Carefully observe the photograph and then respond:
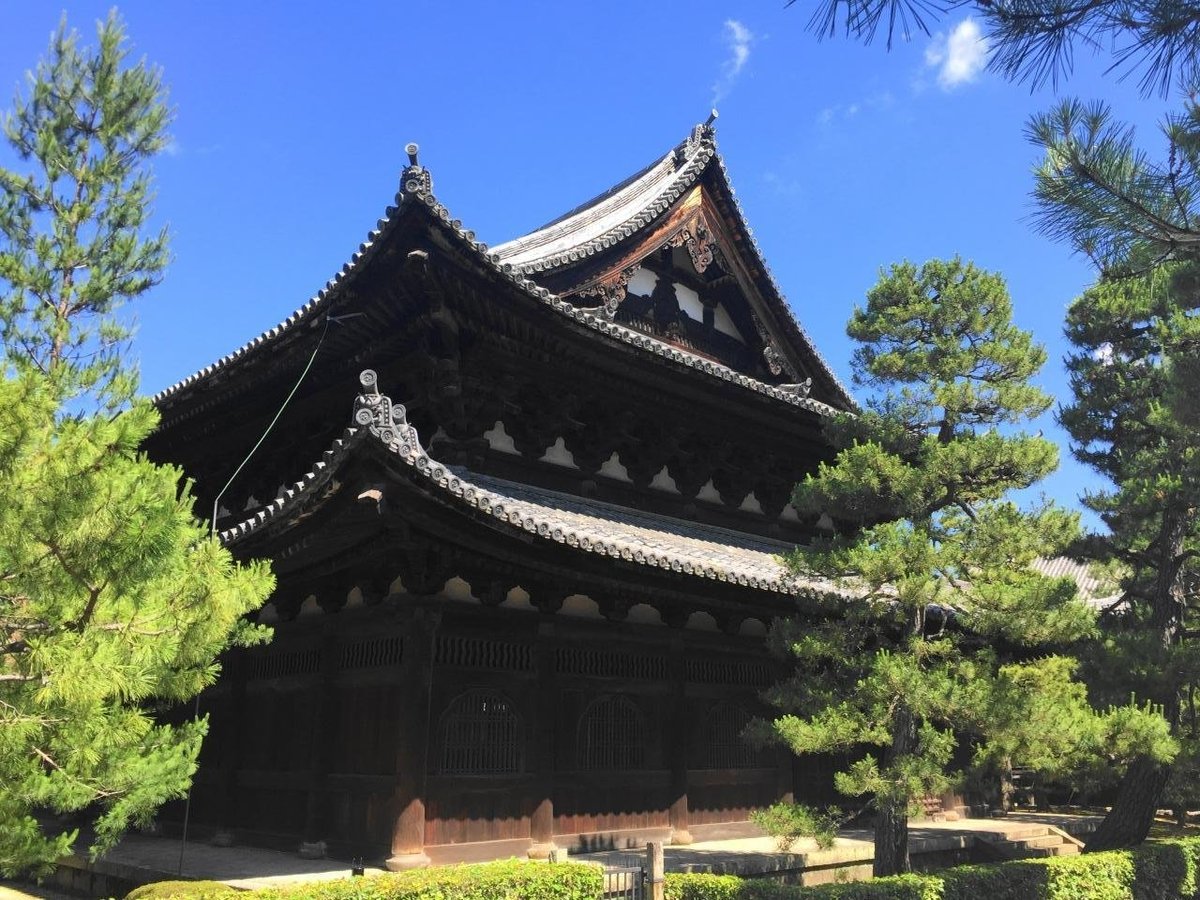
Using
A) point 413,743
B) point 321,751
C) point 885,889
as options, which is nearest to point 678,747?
point 885,889

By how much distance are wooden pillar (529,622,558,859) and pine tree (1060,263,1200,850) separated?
8166 mm

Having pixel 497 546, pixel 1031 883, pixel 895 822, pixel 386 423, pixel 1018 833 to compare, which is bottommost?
pixel 1018 833

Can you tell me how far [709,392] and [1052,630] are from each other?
5861mm

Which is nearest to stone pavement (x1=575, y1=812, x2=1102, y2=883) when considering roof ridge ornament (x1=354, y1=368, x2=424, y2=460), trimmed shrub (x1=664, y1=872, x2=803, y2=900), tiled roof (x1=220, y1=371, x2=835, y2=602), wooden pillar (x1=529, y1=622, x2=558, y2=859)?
wooden pillar (x1=529, y1=622, x2=558, y2=859)

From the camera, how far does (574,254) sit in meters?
14.1

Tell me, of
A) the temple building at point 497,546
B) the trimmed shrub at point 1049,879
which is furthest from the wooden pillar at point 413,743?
the trimmed shrub at point 1049,879

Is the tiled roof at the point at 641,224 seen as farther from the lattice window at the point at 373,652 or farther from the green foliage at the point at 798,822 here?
the green foliage at the point at 798,822

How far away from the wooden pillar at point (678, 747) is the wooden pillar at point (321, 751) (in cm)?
478

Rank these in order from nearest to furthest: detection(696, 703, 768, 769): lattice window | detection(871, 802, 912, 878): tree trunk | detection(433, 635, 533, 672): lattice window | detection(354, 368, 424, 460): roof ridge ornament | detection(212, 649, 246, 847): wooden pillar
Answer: detection(354, 368, 424, 460): roof ridge ornament, detection(871, 802, 912, 878): tree trunk, detection(433, 635, 533, 672): lattice window, detection(212, 649, 246, 847): wooden pillar, detection(696, 703, 768, 769): lattice window

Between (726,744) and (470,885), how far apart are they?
668 centimetres

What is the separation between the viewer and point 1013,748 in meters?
10.0

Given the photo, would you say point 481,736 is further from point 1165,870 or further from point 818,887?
point 1165,870

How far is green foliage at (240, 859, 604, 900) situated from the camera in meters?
7.39

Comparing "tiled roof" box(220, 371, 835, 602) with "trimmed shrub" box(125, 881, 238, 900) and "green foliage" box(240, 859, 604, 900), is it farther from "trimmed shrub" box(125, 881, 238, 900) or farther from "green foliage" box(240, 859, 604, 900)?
"trimmed shrub" box(125, 881, 238, 900)
